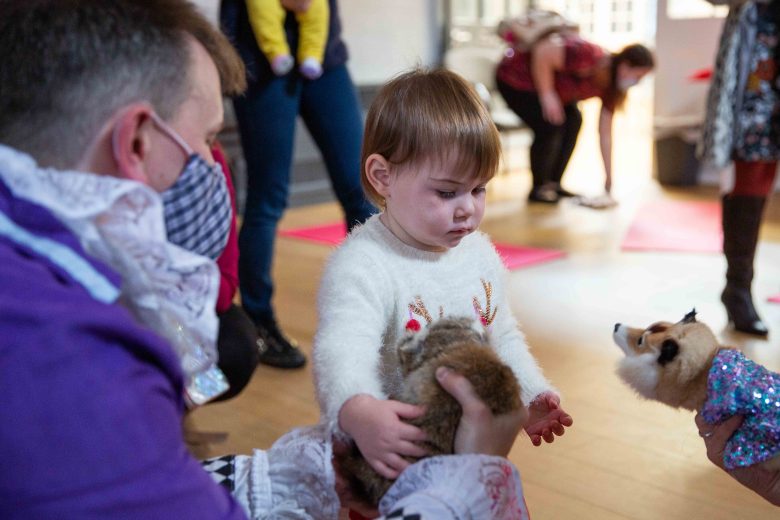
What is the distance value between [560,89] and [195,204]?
176 inches

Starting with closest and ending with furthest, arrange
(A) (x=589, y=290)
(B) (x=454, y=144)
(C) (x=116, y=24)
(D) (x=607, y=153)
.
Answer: (C) (x=116, y=24)
(B) (x=454, y=144)
(A) (x=589, y=290)
(D) (x=607, y=153)

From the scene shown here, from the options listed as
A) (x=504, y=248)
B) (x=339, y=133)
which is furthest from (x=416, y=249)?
(x=504, y=248)

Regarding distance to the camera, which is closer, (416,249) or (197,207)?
(197,207)

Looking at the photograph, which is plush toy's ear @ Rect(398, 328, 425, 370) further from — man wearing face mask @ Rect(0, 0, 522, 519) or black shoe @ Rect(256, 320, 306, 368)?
black shoe @ Rect(256, 320, 306, 368)

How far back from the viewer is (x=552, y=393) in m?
1.25

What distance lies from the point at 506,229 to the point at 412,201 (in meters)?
3.12

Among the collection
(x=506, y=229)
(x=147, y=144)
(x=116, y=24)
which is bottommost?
(x=506, y=229)

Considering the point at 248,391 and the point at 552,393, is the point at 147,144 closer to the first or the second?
the point at 552,393

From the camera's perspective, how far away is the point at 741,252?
2482mm

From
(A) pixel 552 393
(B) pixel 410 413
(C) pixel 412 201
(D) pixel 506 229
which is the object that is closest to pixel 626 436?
(A) pixel 552 393

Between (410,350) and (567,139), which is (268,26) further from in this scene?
(567,139)

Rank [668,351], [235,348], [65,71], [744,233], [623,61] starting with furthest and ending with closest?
[623,61] < [744,233] < [235,348] < [668,351] < [65,71]

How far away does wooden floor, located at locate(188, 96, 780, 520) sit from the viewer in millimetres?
1622

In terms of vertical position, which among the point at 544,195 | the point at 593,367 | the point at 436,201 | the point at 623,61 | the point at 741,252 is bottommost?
the point at 544,195
